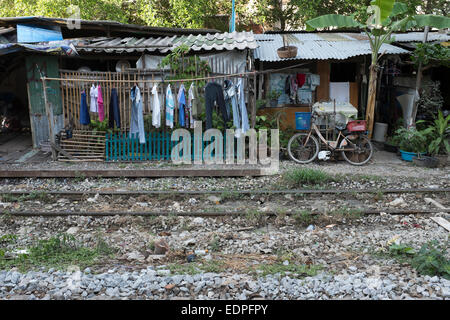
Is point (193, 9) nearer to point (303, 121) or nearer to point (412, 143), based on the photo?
point (303, 121)

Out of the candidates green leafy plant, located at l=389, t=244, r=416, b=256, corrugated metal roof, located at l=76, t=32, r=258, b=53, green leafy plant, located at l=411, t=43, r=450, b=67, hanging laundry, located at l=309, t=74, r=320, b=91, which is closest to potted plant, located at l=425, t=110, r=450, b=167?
green leafy plant, located at l=411, t=43, r=450, b=67

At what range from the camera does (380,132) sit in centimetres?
1291

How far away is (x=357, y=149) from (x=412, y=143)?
5.05 feet

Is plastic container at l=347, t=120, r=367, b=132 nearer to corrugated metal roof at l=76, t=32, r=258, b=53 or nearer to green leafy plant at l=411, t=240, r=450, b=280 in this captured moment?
corrugated metal roof at l=76, t=32, r=258, b=53

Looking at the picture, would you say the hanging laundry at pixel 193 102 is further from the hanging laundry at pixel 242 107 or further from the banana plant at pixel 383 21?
the banana plant at pixel 383 21

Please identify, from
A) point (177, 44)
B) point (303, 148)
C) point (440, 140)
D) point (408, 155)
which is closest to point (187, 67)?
point (177, 44)

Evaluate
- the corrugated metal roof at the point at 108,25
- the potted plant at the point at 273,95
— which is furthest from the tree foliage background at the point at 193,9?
the potted plant at the point at 273,95

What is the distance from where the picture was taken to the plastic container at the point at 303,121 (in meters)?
10.7

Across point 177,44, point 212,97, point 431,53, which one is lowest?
point 212,97

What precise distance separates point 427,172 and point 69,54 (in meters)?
9.45

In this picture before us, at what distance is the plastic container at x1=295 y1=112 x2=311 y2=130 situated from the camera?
1073 cm

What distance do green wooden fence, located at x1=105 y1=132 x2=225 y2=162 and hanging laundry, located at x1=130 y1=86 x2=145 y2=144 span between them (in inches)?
9.7

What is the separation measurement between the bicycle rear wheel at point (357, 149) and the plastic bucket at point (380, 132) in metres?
2.56
